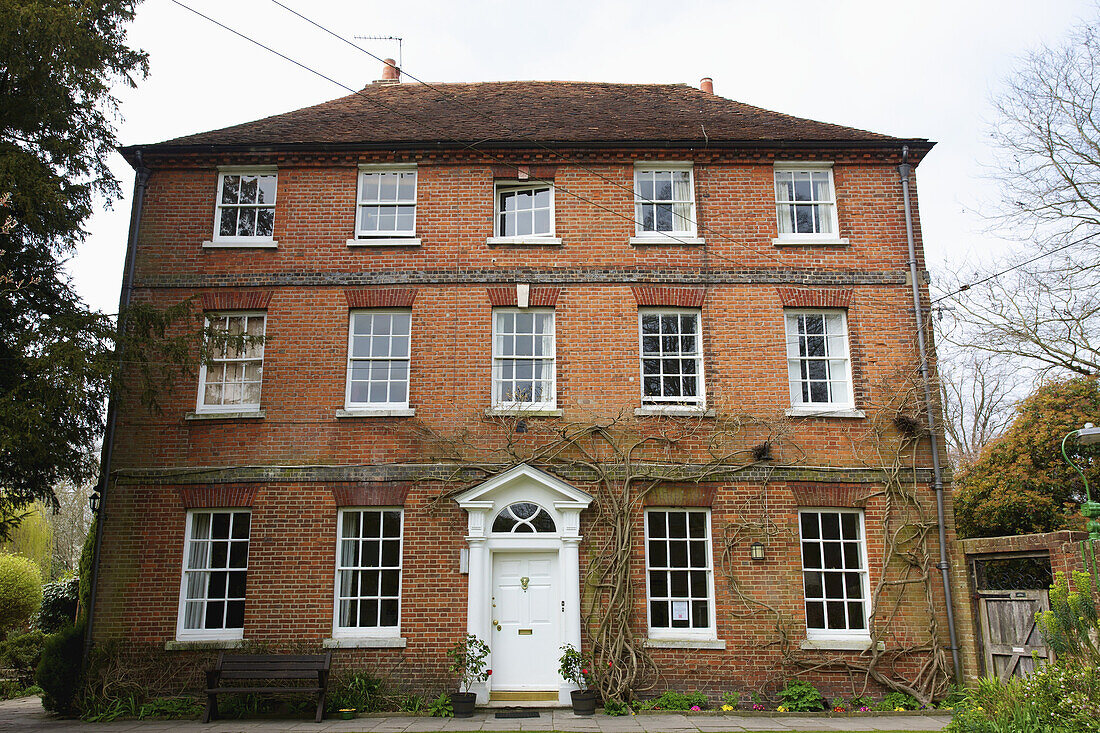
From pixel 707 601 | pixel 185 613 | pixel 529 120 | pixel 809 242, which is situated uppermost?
pixel 529 120

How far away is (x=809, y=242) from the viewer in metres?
13.9

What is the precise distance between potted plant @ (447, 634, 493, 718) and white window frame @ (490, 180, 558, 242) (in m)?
6.72

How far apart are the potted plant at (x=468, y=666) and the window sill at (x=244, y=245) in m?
7.58

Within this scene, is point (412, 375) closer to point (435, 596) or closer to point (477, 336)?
point (477, 336)

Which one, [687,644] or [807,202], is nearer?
[687,644]

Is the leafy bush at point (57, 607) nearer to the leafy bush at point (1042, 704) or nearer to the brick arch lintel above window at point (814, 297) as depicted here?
the brick arch lintel above window at point (814, 297)

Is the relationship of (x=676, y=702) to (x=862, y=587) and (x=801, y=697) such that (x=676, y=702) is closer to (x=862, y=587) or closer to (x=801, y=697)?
(x=801, y=697)

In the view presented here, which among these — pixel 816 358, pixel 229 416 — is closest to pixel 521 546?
pixel 229 416

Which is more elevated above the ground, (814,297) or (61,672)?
(814,297)

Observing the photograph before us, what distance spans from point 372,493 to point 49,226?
6138 millimetres

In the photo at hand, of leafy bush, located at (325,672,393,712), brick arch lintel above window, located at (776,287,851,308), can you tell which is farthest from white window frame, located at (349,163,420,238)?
leafy bush, located at (325,672,393,712)

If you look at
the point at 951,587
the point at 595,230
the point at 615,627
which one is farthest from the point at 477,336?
the point at 951,587

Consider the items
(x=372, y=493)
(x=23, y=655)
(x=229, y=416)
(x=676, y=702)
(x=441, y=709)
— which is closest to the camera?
(x=441, y=709)

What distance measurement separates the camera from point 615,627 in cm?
1223
